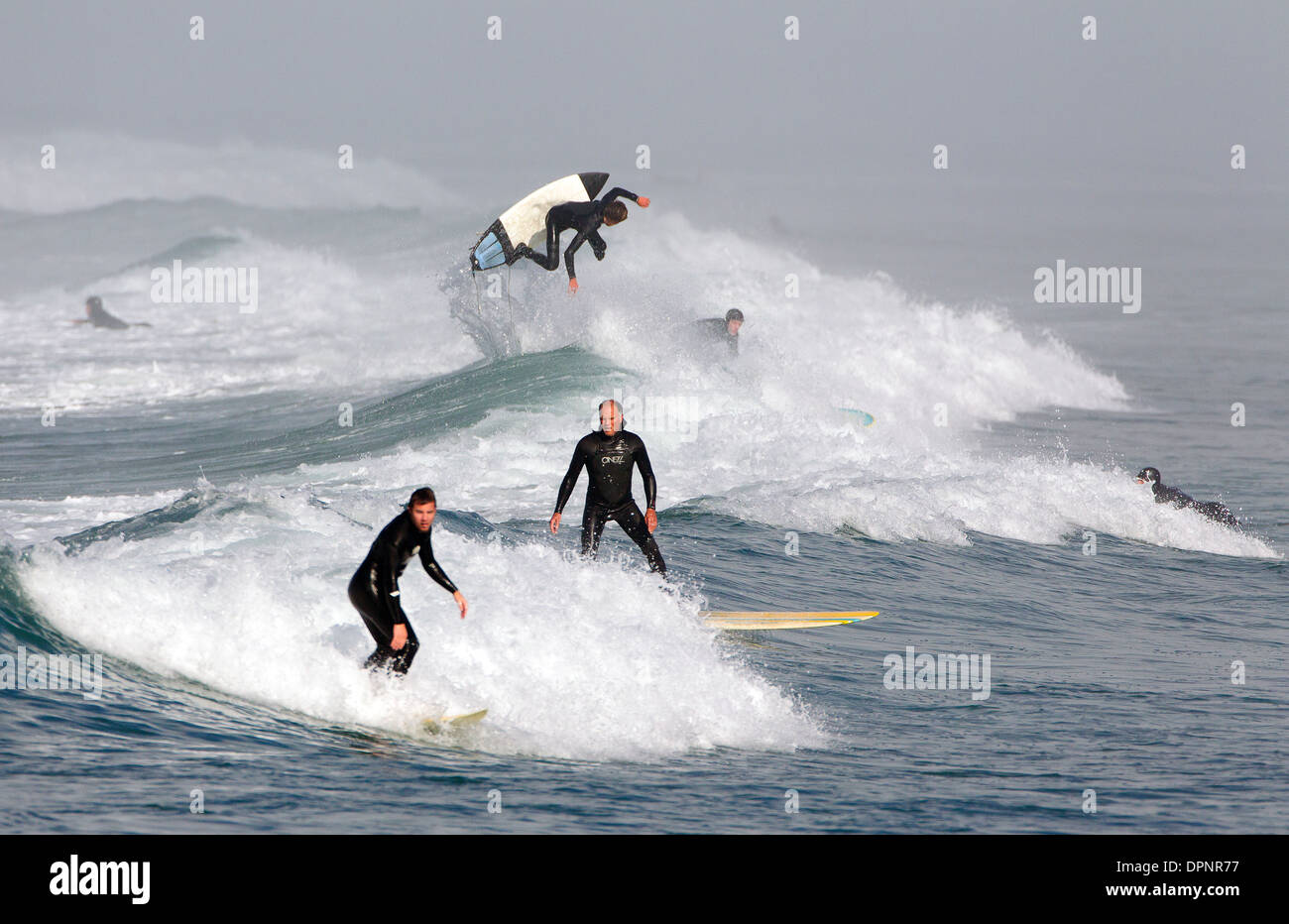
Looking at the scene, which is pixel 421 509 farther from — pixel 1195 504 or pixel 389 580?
pixel 1195 504

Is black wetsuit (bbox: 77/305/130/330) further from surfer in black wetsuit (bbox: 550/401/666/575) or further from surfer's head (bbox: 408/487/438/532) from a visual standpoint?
surfer's head (bbox: 408/487/438/532)

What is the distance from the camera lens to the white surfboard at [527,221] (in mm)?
15367

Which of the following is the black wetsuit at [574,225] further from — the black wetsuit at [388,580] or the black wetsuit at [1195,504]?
the black wetsuit at [388,580]

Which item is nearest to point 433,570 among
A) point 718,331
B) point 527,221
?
point 527,221

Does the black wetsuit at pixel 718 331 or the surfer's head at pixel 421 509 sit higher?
the black wetsuit at pixel 718 331

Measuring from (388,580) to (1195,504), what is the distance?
1132 cm

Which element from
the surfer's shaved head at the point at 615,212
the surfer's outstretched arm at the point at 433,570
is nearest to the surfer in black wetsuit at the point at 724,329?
the surfer's shaved head at the point at 615,212

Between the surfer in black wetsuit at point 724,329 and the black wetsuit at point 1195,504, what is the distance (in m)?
6.40

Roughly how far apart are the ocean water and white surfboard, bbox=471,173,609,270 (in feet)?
7.34

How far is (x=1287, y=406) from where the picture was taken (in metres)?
25.8

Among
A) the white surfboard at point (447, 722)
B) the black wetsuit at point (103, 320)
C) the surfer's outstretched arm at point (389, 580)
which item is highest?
the black wetsuit at point (103, 320)

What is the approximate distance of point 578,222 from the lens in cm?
1438
